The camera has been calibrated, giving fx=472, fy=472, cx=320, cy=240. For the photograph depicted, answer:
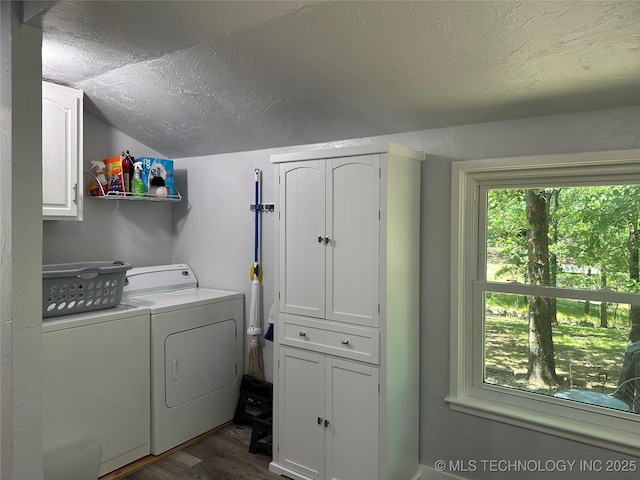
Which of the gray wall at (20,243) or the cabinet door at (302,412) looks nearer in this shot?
the gray wall at (20,243)

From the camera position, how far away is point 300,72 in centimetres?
222

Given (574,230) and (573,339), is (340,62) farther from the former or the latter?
(573,339)

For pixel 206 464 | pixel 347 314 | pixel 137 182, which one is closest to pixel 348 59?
pixel 347 314

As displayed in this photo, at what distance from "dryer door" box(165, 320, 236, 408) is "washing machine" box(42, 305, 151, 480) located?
16 centimetres

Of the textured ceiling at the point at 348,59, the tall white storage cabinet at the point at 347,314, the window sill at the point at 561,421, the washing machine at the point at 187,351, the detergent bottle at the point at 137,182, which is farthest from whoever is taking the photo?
the detergent bottle at the point at 137,182

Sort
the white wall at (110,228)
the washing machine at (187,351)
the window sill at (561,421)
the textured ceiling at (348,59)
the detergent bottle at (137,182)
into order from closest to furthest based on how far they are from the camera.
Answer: the textured ceiling at (348,59) → the window sill at (561,421) → the washing machine at (187,351) → the white wall at (110,228) → the detergent bottle at (137,182)

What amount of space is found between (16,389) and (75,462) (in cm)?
85

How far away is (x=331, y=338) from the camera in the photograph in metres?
2.48

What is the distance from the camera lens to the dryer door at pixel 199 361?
2.97 metres

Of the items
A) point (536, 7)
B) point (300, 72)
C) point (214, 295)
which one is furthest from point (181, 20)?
point (214, 295)

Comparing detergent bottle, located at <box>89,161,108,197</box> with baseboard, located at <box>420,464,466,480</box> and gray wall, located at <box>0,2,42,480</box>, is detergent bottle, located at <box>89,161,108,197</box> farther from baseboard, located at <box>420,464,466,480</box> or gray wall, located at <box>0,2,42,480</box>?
baseboard, located at <box>420,464,466,480</box>

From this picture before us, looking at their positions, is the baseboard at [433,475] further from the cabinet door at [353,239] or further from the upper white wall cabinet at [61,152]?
the upper white wall cabinet at [61,152]

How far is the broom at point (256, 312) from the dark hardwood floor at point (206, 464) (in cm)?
46


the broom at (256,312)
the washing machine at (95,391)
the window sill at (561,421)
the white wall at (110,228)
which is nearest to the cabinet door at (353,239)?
the window sill at (561,421)
